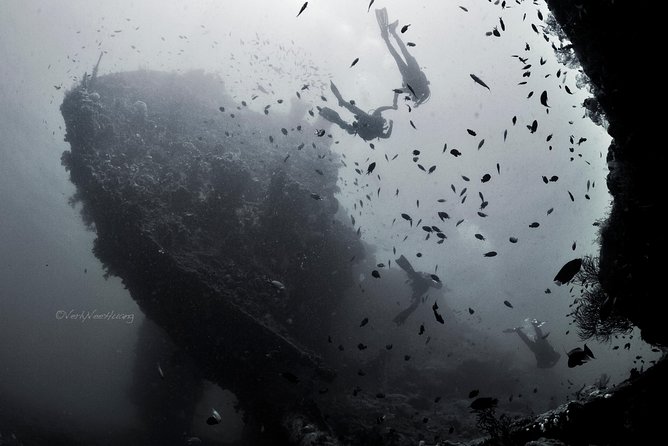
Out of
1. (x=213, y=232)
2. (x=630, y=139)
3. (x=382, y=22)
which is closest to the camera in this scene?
(x=630, y=139)

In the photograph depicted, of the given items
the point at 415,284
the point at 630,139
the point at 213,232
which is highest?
the point at 630,139

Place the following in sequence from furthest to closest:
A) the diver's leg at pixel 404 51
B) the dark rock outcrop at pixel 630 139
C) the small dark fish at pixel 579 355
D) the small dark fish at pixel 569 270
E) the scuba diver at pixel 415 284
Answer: the scuba diver at pixel 415 284 → the diver's leg at pixel 404 51 → the small dark fish at pixel 579 355 → the dark rock outcrop at pixel 630 139 → the small dark fish at pixel 569 270

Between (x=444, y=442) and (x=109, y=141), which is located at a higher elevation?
(x=109, y=141)

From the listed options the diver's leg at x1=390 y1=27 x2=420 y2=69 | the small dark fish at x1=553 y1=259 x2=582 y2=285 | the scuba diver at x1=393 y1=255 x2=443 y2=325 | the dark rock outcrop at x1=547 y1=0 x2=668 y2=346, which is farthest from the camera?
the scuba diver at x1=393 y1=255 x2=443 y2=325

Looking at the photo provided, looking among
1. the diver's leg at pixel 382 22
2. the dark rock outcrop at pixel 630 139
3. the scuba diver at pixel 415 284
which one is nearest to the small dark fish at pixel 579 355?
the dark rock outcrop at pixel 630 139

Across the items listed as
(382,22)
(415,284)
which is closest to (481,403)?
(382,22)

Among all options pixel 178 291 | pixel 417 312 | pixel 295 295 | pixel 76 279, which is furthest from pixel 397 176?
pixel 76 279

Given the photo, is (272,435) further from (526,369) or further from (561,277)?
(526,369)

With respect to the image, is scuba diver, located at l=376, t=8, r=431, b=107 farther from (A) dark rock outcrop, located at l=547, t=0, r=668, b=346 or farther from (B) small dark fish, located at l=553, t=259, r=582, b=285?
(B) small dark fish, located at l=553, t=259, r=582, b=285

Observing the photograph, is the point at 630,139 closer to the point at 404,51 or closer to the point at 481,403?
the point at 481,403

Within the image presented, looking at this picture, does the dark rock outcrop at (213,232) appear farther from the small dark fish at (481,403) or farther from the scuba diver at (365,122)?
the small dark fish at (481,403)

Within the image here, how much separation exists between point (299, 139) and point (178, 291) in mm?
13480

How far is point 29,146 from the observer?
41031 millimetres

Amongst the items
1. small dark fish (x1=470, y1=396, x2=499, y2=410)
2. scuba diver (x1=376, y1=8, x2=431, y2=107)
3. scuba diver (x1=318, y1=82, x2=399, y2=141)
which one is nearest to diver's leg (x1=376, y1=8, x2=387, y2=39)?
scuba diver (x1=376, y1=8, x2=431, y2=107)
